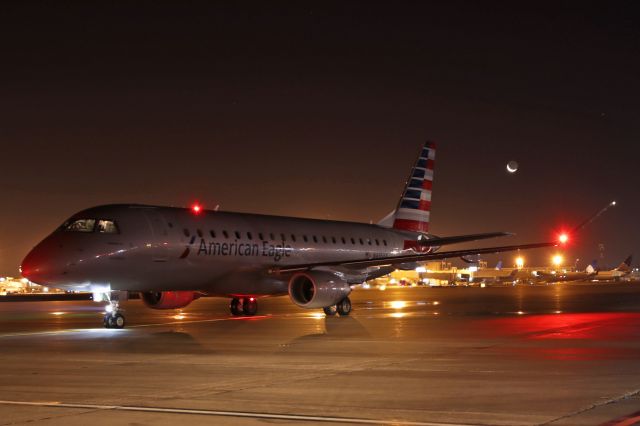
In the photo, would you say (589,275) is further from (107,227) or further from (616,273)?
(107,227)

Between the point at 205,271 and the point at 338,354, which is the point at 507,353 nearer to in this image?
the point at 338,354

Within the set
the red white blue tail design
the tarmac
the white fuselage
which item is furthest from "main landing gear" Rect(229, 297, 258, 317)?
the red white blue tail design

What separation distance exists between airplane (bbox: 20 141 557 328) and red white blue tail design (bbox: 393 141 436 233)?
2.62 meters

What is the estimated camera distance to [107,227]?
26.2 metres

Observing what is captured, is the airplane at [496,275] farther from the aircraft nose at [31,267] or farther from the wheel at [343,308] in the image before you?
the aircraft nose at [31,267]

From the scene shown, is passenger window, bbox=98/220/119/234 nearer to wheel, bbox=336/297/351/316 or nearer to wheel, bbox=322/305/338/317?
wheel, bbox=322/305/338/317

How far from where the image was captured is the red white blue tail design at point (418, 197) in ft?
134

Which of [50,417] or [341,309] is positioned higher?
[341,309]

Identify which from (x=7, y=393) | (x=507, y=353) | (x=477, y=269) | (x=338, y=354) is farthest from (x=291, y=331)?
(x=477, y=269)

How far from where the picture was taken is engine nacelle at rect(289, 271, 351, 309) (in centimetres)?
2881

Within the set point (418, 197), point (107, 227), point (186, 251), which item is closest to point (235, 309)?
point (186, 251)

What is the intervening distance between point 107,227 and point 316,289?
693 centimetres

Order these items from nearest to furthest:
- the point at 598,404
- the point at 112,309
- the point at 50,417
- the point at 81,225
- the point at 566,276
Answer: the point at 50,417, the point at 598,404, the point at 112,309, the point at 81,225, the point at 566,276

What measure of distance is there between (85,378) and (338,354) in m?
5.19
